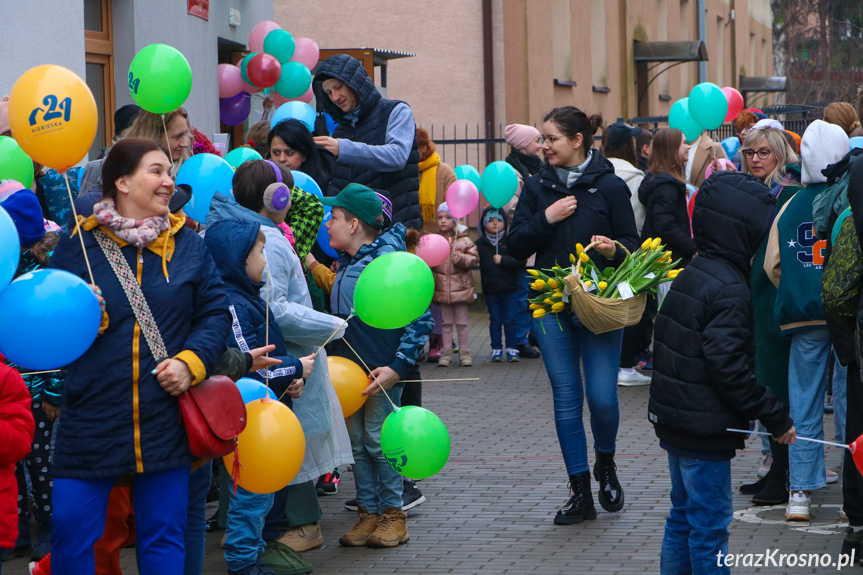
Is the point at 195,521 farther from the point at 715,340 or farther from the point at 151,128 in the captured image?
the point at 151,128

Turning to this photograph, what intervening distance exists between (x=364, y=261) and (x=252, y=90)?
6.75 metres

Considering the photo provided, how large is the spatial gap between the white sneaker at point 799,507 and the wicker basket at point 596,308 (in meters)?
1.30

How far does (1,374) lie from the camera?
4277mm

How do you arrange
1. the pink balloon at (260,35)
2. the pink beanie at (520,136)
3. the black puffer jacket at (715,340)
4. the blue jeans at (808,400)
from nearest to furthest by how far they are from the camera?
1. the black puffer jacket at (715,340)
2. the blue jeans at (808,400)
3. the pink balloon at (260,35)
4. the pink beanie at (520,136)

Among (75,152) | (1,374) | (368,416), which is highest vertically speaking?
(75,152)

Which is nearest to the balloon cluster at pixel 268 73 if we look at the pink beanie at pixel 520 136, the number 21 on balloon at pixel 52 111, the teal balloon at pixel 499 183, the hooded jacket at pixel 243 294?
the teal balloon at pixel 499 183

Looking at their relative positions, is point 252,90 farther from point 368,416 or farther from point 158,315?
point 158,315

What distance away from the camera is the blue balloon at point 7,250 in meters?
3.90

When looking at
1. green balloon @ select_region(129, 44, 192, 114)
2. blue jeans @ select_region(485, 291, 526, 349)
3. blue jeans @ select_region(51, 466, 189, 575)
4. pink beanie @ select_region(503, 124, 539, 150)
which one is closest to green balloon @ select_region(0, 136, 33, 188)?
green balloon @ select_region(129, 44, 192, 114)

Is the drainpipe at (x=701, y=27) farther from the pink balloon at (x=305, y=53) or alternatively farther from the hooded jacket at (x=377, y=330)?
the hooded jacket at (x=377, y=330)

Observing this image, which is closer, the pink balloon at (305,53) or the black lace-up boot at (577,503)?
the black lace-up boot at (577,503)

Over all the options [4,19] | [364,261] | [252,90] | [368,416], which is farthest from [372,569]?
[252,90]

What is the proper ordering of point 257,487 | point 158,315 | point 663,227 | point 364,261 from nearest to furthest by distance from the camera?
point 158,315, point 257,487, point 364,261, point 663,227

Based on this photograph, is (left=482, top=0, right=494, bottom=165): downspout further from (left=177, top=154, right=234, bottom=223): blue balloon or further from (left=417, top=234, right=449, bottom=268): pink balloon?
(left=177, top=154, right=234, bottom=223): blue balloon
